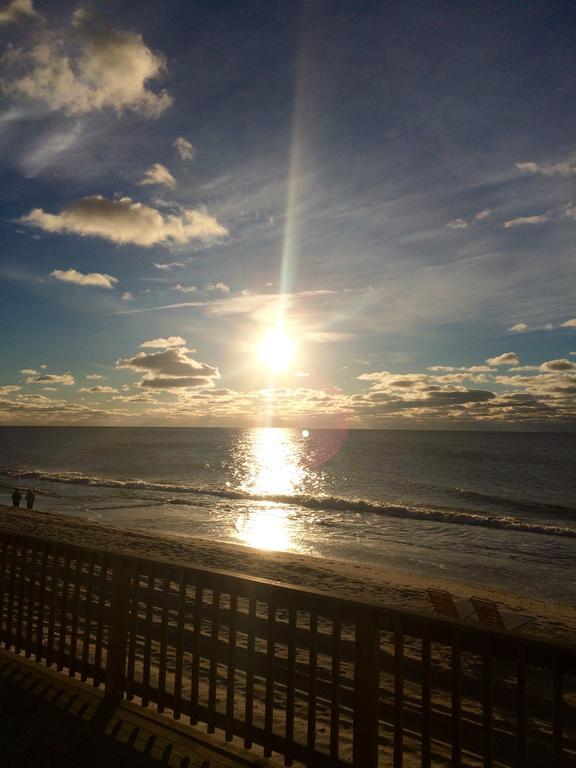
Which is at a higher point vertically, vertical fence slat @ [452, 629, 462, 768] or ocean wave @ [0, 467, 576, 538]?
vertical fence slat @ [452, 629, 462, 768]

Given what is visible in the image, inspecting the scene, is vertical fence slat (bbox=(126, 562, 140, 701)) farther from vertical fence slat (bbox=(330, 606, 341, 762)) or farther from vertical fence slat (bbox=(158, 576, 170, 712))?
vertical fence slat (bbox=(330, 606, 341, 762))

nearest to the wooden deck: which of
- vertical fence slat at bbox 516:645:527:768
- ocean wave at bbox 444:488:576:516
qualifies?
vertical fence slat at bbox 516:645:527:768

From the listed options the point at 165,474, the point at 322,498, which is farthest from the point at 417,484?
the point at 165,474

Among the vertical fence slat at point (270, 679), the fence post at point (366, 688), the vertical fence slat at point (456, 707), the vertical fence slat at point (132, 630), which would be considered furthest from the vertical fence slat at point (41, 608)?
the vertical fence slat at point (456, 707)

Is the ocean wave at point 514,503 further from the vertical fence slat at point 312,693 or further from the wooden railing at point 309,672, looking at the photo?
the vertical fence slat at point 312,693

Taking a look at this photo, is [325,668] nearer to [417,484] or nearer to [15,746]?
[15,746]

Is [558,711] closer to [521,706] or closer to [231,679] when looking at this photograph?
[521,706]

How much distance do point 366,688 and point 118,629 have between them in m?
2.29

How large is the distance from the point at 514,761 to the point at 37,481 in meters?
53.7

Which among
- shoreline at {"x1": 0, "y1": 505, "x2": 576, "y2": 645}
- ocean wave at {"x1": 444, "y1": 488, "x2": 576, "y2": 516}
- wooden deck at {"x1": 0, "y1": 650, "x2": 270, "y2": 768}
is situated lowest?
ocean wave at {"x1": 444, "y1": 488, "x2": 576, "y2": 516}

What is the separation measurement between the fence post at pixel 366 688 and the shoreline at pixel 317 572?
7.58 meters

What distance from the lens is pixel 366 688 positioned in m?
3.41

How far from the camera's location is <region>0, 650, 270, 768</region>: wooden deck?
3727 mm

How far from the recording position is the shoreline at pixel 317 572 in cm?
1307
